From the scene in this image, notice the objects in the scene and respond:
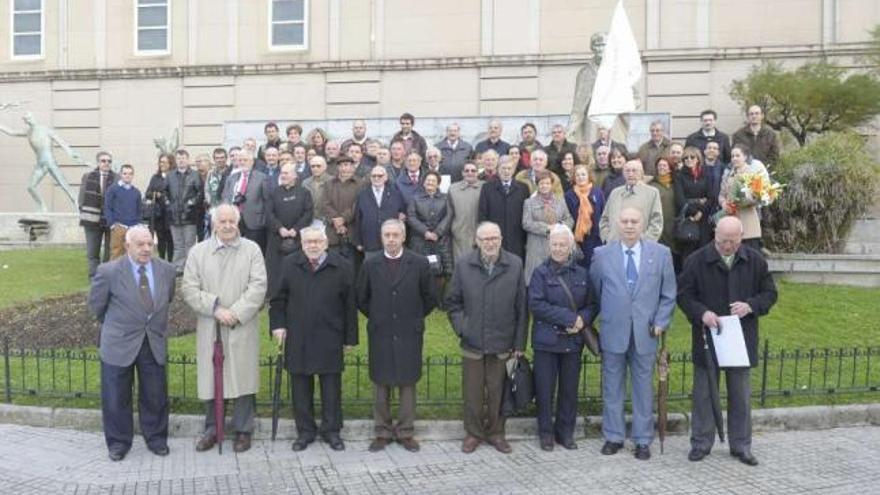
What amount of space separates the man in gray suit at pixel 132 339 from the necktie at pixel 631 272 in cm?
366

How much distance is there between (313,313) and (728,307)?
126 inches

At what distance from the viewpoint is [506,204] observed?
8984 millimetres

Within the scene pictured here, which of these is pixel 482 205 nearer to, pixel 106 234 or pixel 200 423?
pixel 200 423

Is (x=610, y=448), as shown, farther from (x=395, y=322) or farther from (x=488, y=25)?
(x=488, y=25)

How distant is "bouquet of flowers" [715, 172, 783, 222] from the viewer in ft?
29.5

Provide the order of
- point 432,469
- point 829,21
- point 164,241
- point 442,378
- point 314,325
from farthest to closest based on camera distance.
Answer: point 829,21 → point 164,241 → point 442,378 → point 314,325 → point 432,469

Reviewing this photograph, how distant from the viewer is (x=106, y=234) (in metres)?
12.7

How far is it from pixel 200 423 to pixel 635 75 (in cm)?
765

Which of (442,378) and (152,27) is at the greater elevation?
(152,27)

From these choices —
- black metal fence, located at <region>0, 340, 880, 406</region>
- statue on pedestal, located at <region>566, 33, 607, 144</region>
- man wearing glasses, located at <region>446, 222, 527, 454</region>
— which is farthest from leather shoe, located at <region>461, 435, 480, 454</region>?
statue on pedestal, located at <region>566, 33, 607, 144</region>

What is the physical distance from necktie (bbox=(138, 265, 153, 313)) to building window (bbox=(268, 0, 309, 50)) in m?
18.4

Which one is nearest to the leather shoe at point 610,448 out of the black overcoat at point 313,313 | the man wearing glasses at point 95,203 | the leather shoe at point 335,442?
the leather shoe at point 335,442

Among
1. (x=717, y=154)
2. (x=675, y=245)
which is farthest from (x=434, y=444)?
(x=717, y=154)

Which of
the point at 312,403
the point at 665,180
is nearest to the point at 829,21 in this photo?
the point at 665,180
